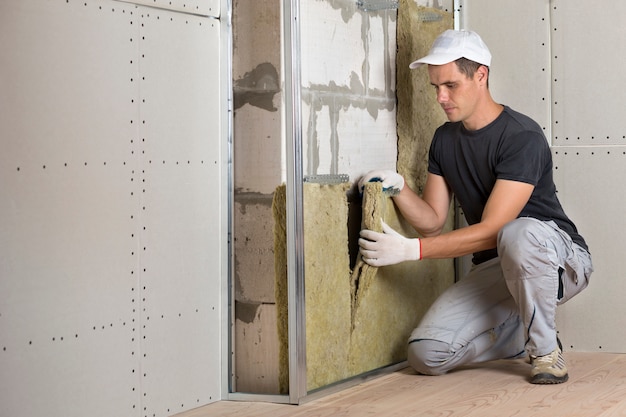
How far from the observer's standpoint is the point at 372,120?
131 inches

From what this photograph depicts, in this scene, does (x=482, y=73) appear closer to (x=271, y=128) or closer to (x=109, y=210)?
(x=271, y=128)

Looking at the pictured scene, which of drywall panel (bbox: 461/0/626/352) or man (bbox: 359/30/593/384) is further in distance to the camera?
drywall panel (bbox: 461/0/626/352)

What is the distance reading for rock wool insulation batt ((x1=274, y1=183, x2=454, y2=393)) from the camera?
2.82m

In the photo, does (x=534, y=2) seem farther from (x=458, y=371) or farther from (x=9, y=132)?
(x=9, y=132)

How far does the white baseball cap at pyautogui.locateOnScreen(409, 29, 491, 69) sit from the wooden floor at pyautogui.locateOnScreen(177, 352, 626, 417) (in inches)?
44.6

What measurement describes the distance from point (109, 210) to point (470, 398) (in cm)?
126

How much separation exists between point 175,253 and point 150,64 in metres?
0.55

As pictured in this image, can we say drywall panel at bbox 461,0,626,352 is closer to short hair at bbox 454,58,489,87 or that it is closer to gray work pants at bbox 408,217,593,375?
gray work pants at bbox 408,217,593,375

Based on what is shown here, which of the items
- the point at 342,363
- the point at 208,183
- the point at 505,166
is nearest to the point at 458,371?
the point at 342,363

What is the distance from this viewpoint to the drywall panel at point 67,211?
213cm

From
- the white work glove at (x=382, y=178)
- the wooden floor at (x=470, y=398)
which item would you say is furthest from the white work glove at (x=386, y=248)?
the wooden floor at (x=470, y=398)

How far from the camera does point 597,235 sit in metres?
3.61

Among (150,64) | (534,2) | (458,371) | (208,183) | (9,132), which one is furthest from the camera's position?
(534,2)

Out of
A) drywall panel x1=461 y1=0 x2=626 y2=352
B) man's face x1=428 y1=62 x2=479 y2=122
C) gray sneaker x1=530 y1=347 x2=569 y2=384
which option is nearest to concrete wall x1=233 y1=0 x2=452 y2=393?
man's face x1=428 y1=62 x2=479 y2=122
